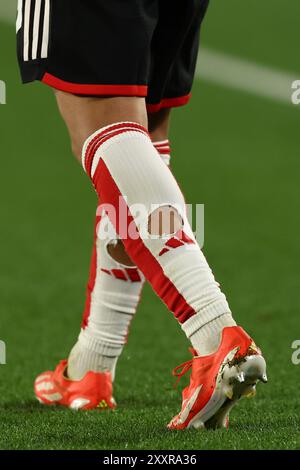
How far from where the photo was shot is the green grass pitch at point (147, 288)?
7.09 feet

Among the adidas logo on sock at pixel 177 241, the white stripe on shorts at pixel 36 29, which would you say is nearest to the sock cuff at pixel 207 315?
the adidas logo on sock at pixel 177 241

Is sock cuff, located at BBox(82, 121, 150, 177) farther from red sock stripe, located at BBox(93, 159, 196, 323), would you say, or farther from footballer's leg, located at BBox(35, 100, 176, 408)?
footballer's leg, located at BBox(35, 100, 176, 408)

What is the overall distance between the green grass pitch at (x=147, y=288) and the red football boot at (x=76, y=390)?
0.15ft

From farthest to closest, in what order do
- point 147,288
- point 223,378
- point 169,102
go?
point 147,288 → point 169,102 → point 223,378

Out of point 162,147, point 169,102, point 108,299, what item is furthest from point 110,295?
point 169,102

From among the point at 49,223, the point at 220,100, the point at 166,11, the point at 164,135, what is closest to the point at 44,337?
the point at 164,135

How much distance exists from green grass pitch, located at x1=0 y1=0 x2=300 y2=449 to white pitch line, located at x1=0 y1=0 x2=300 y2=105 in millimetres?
158

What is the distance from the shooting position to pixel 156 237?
6.29 ft

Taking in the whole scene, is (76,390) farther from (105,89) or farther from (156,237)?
(105,89)

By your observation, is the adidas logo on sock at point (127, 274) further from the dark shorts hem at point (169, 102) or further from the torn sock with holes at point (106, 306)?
the dark shorts hem at point (169, 102)

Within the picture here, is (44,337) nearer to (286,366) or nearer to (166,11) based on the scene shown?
(286,366)

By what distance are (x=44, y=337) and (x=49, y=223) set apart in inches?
82.1

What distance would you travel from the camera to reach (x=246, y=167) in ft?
22.1

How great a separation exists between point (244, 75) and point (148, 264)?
7.55 m
